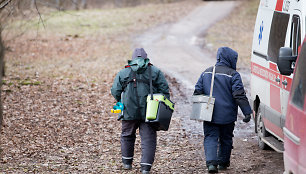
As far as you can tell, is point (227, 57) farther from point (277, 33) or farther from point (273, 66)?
point (277, 33)

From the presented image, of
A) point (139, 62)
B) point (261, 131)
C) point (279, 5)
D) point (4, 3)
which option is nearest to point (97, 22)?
point (4, 3)

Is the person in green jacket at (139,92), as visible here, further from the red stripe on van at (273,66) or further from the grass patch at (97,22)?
the grass patch at (97,22)

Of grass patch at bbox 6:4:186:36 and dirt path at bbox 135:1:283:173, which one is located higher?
grass patch at bbox 6:4:186:36

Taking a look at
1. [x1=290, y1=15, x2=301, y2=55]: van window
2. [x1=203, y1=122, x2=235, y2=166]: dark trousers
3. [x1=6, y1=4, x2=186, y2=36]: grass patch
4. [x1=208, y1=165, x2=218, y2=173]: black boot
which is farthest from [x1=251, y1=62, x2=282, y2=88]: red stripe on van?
[x1=6, y1=4, x2=186, y2=36]: grass patch

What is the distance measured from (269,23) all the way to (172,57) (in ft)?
47.2

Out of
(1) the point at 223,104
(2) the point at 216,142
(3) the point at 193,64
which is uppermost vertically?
(1) the point at 223,104

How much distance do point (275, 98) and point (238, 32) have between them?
76.8 ft

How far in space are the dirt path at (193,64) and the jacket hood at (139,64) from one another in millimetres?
1933

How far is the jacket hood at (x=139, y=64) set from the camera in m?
7.47

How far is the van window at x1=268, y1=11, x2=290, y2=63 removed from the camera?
303 inches

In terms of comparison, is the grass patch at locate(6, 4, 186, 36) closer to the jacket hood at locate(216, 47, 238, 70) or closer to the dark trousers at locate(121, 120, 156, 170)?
the dark trousers at locate(121, 120, 156, 170)

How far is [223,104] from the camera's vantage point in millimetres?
7422

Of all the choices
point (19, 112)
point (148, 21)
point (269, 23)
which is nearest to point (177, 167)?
point (269, 23)

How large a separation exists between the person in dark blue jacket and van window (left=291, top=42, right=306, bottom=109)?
6.58 ft
